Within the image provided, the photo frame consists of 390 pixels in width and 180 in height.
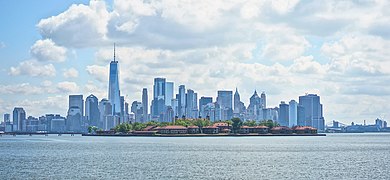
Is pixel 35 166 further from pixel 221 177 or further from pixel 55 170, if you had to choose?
pixel 221 177

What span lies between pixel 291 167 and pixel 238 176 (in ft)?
50.8

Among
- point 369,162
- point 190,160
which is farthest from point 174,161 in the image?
point 369,162

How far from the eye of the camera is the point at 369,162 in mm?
101188

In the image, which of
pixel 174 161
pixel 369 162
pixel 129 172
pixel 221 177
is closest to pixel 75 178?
pixel 129 172

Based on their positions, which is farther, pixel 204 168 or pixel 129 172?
pixel 204 168

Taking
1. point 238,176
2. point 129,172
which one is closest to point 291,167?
point 238,176

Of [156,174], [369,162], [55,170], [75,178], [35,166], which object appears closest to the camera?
[75,178]

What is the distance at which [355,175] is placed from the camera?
78812 mm

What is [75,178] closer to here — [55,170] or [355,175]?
[55,170]

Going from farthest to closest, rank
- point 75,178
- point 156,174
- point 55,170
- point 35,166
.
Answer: point 35,166 < point 55,170 < point 156,174 < point 75,178

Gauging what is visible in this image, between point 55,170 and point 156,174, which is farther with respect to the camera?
point 55,170

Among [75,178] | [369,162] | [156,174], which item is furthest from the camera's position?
[369,162]

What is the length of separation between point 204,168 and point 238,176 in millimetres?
12157

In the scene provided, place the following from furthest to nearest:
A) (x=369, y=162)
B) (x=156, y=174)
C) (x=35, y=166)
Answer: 1. (x=369, y=162)
2. (x=35, y=166)
3. (x=156, y=174)
